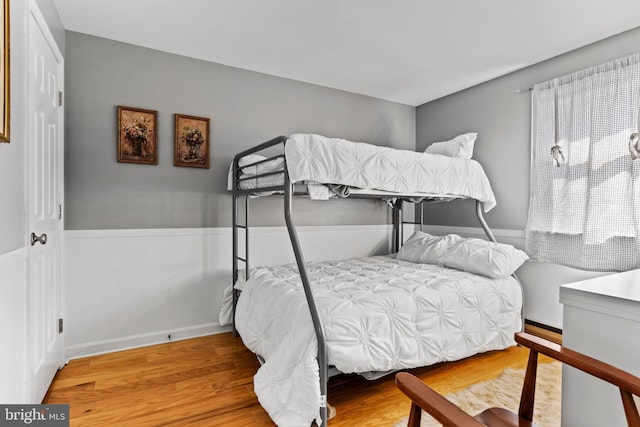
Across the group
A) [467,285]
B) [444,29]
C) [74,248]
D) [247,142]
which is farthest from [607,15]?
[74,248]

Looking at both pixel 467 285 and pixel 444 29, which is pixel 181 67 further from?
pixel 467 285

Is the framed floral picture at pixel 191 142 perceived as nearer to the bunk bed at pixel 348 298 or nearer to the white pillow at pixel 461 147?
the bunk bed at pixel 348 298

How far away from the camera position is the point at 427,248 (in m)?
2.98

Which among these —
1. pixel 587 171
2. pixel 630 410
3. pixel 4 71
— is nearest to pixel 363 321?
pixel 630 410

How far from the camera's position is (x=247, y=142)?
2.99 metres

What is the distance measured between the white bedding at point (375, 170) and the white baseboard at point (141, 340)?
1199mm

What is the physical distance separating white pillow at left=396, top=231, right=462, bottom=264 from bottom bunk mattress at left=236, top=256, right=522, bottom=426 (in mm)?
186

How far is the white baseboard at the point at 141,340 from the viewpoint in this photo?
2391mm

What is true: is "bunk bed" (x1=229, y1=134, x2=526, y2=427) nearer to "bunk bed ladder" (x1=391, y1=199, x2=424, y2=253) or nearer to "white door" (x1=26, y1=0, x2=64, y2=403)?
"bunk bed ladder" (x1=391, y1=199, x2=424, y2=253)

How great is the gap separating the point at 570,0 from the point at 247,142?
2.41 metres

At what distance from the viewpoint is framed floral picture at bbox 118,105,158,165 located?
251 cm

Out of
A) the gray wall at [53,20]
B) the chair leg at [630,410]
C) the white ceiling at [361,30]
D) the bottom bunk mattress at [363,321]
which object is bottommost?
the bottom bunk mattress at [363,321]

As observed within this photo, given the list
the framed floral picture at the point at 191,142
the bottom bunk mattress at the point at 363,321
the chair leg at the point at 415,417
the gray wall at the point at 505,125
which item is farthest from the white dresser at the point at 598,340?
the framed floral picture at the point at 191,142

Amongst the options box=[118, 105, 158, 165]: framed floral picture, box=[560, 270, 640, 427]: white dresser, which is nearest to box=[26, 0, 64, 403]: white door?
box=[118, 105, 158, 165]: framed floral picture
